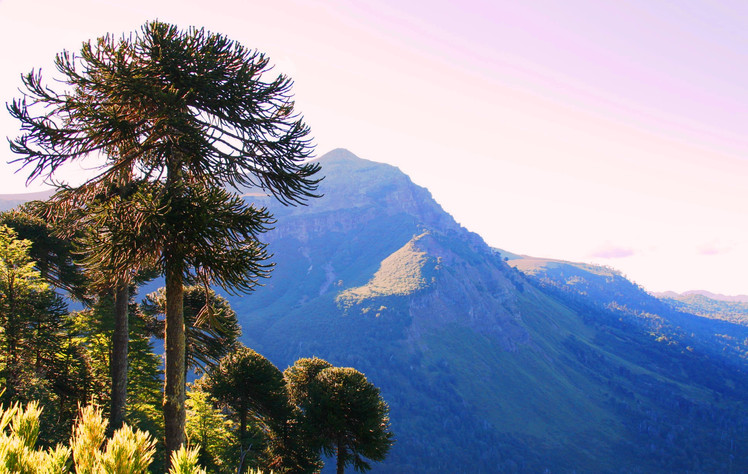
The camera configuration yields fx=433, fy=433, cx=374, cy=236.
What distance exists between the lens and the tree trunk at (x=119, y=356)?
17266 mm

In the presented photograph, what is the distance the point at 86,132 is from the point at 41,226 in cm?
1701

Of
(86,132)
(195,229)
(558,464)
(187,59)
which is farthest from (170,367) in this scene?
(558,464)

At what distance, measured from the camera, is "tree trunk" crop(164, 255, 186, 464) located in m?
9.23

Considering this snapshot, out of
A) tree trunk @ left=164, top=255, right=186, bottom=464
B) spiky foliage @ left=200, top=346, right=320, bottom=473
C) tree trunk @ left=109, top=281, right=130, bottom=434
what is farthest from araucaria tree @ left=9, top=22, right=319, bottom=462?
spiky foliage @ left=200, top=346, right=320, bottom=473

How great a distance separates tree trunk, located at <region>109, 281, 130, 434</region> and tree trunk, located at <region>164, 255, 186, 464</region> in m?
9.08

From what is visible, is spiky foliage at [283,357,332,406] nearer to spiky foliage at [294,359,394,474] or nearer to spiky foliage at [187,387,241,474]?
spiky foliage at [294,359,394,474]

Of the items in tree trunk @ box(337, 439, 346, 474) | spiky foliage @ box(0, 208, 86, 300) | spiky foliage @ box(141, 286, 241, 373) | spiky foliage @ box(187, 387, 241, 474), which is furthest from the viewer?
spiky foliage @ box(187, 387, 241, 474)

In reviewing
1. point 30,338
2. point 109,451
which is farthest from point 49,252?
point 109,451

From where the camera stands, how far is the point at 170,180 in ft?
A: 29.9

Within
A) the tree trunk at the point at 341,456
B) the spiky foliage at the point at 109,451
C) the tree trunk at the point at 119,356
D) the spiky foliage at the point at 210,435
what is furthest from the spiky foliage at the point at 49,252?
the spiky foliage at the point at 109,451

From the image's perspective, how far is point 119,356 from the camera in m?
17.5

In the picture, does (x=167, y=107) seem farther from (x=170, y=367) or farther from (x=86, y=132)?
(x=170, y=367)

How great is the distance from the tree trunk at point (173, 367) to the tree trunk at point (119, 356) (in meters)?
9.08

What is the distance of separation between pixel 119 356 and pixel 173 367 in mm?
10287
